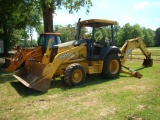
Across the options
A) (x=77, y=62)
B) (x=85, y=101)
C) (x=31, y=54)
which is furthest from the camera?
(x=31, y=54)

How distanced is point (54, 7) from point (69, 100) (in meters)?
10.9

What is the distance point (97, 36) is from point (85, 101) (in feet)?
13.4

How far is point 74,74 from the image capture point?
8.33m

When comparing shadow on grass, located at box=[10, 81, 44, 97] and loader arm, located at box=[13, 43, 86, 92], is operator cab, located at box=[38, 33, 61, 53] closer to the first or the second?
loader arm, located at box=[13, 43, 86, 92]

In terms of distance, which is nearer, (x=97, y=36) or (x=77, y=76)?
(x=77, y=76)

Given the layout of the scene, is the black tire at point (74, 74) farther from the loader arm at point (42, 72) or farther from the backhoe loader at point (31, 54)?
the backhoe loader at point (31, 54)

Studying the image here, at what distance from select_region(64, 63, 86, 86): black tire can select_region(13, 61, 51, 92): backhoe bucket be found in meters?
0.73

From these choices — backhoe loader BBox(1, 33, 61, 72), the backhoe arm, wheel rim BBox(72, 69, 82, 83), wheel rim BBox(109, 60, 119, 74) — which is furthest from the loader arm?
backhoe loader BBox(1, 33, 61, 72)

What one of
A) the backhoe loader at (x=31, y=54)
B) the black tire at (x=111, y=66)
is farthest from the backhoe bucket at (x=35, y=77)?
the backhoe loader at (x=31, y=54)

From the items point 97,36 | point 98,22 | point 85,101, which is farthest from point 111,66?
point 85,101

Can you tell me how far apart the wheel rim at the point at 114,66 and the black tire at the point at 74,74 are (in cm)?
192

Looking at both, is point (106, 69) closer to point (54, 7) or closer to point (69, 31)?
point (54, 7)

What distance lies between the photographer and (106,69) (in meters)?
9.51

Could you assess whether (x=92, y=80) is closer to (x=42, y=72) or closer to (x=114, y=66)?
(x=114, y=66)
